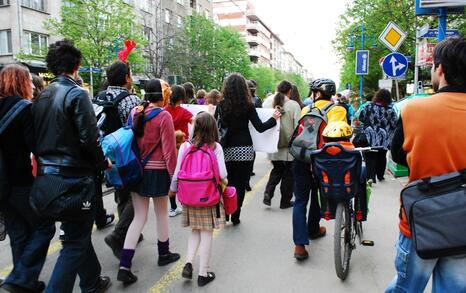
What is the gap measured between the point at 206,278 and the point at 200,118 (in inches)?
60.6

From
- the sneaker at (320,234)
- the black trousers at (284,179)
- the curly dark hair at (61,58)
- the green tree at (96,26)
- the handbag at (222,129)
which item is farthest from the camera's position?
the green tree at (96,26)

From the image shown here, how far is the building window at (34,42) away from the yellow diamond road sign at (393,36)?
787 inches

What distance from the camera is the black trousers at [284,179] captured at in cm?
702

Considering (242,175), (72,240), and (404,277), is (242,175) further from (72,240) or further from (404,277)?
(404,277)

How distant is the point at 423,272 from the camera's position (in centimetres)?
240

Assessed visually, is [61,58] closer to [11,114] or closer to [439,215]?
[11,114]

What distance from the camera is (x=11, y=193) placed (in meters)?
3.74

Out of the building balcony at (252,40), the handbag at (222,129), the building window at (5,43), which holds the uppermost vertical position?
the building balcony at (252,40)

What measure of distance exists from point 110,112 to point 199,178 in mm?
1344

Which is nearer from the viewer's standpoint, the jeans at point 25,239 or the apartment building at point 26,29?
the jeans at point 25,239

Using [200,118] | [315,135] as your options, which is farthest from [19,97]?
[315,135]

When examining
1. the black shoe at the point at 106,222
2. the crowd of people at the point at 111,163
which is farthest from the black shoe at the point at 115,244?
the black shoe at the point at 106,222

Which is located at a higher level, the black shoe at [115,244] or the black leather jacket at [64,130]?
the black leather jacket at [64,130]

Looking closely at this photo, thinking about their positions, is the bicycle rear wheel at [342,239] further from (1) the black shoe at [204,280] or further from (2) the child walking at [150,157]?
(2) the child walking at [150,157]
